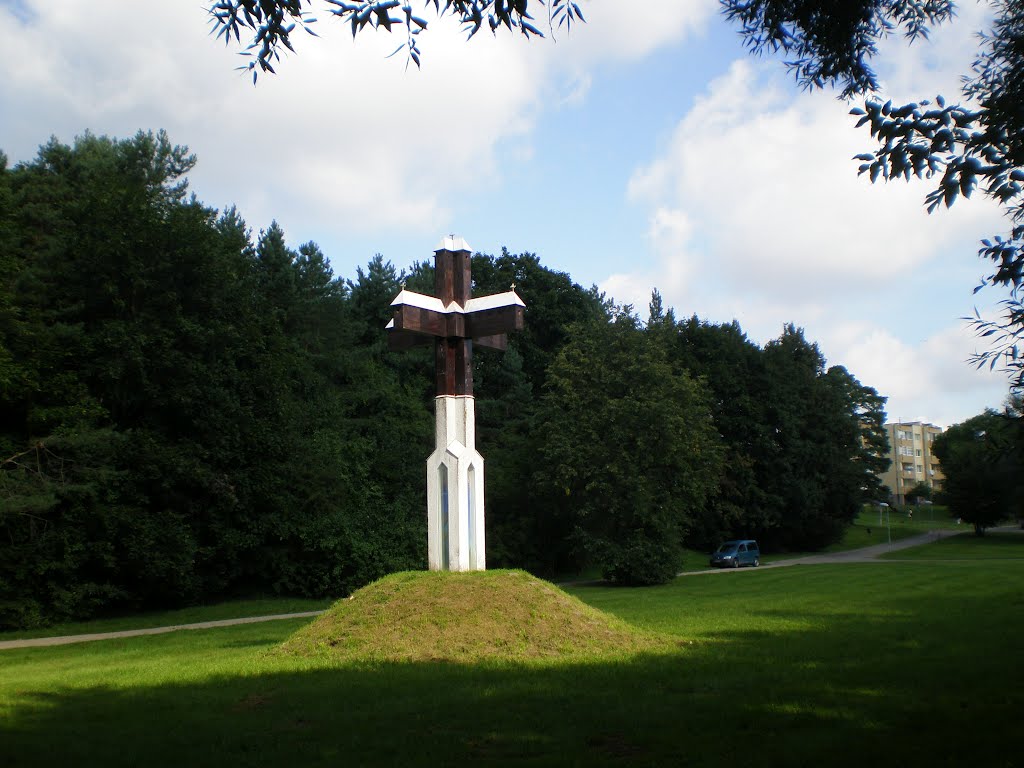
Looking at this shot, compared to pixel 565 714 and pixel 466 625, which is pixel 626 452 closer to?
pixel 466 625

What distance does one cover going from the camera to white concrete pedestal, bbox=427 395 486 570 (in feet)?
49.3

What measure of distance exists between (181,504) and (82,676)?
16.2m

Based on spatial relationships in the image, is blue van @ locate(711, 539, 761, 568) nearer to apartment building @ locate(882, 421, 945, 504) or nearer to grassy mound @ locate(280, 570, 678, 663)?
grassy mound @ locate(280, 570, 678, 663)

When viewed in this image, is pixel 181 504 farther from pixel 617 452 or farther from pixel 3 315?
pixel 617 452

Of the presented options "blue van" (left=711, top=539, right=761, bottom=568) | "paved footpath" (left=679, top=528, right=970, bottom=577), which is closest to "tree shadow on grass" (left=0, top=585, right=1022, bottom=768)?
"blue van" (left=711, top=539, right=761, bottom=568)

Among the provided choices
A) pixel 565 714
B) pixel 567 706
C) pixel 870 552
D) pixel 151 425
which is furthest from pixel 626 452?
pixel 870 552

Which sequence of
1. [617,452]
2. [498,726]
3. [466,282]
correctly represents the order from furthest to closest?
[617,452], [466,282], [498,726]

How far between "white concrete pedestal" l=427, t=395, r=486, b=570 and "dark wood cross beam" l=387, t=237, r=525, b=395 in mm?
466

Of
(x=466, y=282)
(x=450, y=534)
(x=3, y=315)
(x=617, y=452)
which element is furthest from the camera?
(x=617, y=452)

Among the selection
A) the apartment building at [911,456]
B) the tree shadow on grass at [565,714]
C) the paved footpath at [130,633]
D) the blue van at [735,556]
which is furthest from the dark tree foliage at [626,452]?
the apartment building at [911,456]

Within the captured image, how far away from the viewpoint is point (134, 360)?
1051 inches

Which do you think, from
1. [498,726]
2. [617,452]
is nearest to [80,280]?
[617,452]

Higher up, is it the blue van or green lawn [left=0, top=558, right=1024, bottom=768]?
green lawn [left=0, top=558, right=1024, bottom=768]

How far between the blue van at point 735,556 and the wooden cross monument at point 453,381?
34.1m
